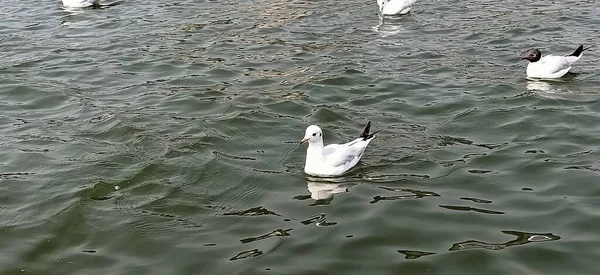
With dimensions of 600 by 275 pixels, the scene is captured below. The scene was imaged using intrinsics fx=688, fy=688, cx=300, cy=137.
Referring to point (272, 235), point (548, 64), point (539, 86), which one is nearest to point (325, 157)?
point (272, 235)

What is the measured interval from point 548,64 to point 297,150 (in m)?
5.10

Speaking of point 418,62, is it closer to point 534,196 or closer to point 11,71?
point 534,196

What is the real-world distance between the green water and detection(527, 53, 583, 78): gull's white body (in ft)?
0.68

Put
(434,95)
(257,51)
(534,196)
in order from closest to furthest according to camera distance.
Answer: (534,196)
(434,95)
(257,51)

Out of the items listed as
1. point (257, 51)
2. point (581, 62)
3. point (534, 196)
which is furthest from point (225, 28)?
point (534, 196)

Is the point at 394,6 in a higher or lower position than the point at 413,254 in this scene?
higher

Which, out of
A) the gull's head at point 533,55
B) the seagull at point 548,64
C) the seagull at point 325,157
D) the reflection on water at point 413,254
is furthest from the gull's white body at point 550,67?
the reflection on water at point 413,254

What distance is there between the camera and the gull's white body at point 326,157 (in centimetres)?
857

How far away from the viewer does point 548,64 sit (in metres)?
11.9

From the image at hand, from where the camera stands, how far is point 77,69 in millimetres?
13547

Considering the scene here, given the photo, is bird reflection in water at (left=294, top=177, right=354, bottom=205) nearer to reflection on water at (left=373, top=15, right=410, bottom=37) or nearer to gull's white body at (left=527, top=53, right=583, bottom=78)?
gull's white body at (left=527, top=53, right=583, bottom=78)

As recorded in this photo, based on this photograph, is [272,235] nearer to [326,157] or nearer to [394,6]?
[326,157]

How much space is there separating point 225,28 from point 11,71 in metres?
5.13

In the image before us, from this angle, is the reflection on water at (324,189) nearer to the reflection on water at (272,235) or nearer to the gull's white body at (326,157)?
the gull's white body at (326,157)
